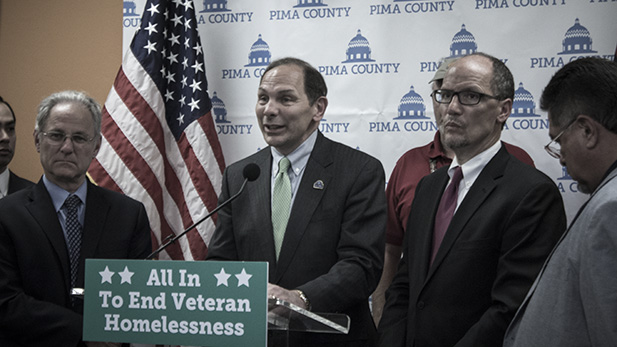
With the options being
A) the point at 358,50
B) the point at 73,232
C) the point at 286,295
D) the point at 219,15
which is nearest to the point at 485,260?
the point at 286,295

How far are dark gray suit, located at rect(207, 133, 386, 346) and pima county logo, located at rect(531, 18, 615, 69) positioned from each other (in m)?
1.51

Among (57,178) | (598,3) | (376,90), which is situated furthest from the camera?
(376,90)

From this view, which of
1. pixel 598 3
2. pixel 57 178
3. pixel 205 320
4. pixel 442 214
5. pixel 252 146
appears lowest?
pixel 205 320

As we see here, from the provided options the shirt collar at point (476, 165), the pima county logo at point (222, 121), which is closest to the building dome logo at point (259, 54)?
the pima county logo at point (222, 121)

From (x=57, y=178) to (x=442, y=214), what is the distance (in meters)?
1.49

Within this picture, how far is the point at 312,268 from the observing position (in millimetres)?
2332

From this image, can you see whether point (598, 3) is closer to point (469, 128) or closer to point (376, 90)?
point (376, 90)

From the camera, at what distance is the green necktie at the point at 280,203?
241 cm

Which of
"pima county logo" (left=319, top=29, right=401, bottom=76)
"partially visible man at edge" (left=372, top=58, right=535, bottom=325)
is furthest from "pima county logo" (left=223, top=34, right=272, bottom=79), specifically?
"partially visible man at edge" (left=372, top=58, right=535, bottom=325)

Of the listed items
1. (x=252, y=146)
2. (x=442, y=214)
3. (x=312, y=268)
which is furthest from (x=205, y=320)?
(x=252, y=146)

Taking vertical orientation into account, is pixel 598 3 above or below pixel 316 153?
above

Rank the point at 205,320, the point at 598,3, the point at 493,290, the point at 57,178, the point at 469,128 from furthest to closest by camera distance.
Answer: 1. the point at 598,3
2. the point at 57,178
3. the point at 469,128
4. the point at 493,290
5. the point at 205,320

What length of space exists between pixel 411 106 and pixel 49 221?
6.83 feet

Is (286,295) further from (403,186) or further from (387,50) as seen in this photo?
(387,50)
